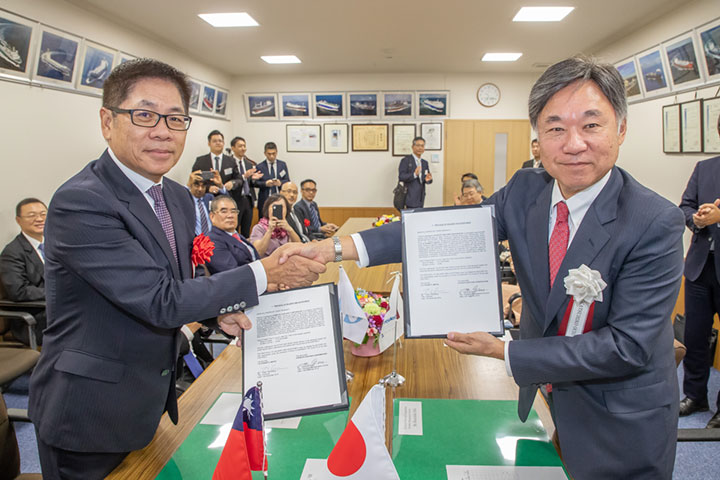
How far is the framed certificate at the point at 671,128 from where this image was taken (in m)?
4.96

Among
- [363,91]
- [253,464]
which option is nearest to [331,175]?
Result: [363,91]

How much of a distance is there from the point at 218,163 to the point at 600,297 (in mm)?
6934

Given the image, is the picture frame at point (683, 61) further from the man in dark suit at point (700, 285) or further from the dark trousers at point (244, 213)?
the dark trousers at point (244, 213)

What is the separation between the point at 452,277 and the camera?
1277mm

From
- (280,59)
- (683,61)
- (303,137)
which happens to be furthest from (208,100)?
(683,61)

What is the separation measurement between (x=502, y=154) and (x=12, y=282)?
341 inches

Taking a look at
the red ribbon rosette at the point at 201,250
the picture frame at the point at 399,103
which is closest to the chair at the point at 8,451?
the red ribbon rosette at the point at 201,250

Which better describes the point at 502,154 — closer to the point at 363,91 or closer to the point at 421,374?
the point at 363,91

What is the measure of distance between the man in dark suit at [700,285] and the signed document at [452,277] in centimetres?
217

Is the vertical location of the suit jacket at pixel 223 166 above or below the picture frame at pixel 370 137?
below

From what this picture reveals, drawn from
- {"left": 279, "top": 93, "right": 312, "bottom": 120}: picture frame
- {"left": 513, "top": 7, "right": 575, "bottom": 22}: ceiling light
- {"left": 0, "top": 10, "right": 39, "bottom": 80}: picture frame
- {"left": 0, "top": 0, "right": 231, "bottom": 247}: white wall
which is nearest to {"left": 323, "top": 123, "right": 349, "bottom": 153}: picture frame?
{"left": 279, "top": 93, "right": 312, "bottom": 120}: picture frame

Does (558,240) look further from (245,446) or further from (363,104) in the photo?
(363,104)

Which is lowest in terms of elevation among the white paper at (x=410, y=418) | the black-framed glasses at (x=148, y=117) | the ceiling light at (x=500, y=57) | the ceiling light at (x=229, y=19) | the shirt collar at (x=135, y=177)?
the white paper at (x=410, y=418)

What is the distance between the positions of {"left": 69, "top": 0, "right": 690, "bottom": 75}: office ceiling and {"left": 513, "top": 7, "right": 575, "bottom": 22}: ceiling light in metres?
0.12
